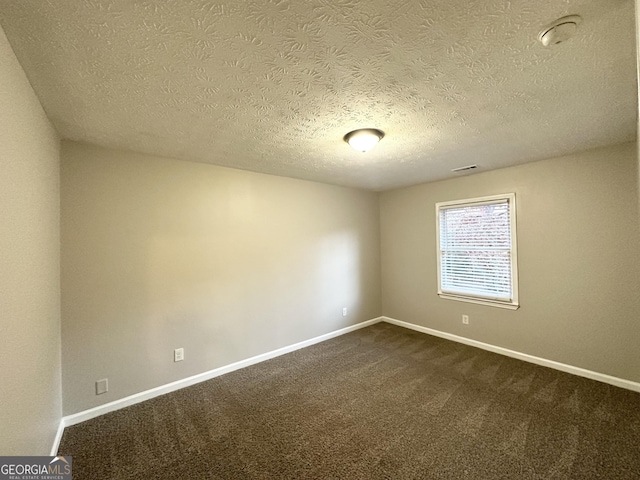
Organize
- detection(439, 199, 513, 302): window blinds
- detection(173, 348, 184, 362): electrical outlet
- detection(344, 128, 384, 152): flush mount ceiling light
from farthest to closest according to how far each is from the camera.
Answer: detection(439, 199, 513, 302): window blinds, detection(173, 348, 184, 362): electrical outlet, detection(344, 128, 384, 152): flush mount ceiling light

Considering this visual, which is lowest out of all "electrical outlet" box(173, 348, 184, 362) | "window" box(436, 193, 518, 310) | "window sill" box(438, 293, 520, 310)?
"electrical outlet" box(173, 348, 184, 362)

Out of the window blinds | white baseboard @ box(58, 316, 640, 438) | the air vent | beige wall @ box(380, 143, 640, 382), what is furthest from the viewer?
the window blinds

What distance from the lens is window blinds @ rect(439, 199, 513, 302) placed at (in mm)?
3398

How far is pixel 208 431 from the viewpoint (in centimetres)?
208

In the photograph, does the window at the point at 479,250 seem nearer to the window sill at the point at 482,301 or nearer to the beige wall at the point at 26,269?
the window sill at the point at 482,301

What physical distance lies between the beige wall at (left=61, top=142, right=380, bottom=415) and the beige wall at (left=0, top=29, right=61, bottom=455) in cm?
29

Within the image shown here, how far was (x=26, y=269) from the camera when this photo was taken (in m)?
1.39

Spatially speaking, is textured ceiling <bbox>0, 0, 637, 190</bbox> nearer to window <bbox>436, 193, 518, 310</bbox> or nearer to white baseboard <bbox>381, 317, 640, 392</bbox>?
window <bbox>436, 193, 518, 310</bbox>

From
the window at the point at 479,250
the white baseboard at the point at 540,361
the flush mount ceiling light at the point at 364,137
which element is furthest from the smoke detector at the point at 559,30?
the white baseboard at the point at 540,361

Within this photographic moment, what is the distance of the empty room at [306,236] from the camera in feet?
3.91

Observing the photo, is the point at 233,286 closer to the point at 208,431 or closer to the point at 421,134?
the point at 208,431

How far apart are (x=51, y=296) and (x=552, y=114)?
3.96 metres

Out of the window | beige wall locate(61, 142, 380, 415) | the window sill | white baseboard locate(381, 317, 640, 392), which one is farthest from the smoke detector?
white baseboard locate(381, 317, 640, 392)

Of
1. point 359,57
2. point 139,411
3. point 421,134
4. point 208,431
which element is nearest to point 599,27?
point 359,57
